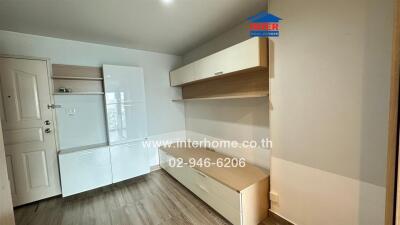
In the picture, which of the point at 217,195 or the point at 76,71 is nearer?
the point at 217,195

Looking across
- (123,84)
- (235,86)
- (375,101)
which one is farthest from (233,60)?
(123,84)

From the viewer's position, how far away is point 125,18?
1.99 metres

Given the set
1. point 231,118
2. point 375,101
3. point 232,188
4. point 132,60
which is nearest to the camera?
point 375,101

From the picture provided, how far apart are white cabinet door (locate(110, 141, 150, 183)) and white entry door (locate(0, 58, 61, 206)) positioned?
80 cm

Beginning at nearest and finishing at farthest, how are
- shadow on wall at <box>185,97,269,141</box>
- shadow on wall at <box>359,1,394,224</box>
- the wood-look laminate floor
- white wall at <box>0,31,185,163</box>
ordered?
shadow on wall at <box>359,1,394,224</box>
the wood-look laminate floor
shadow on wall at <box>185,97,269,141</box>
white wall at <box>0,31,185,163</box>

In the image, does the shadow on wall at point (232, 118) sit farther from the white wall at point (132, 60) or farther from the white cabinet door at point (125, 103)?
the white cabinet door at point (125, 103)

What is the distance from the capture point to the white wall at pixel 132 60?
7.38 feet

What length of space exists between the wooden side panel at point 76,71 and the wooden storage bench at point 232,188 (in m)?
2.08

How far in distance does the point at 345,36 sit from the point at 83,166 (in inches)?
136

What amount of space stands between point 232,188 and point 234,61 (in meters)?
1.44

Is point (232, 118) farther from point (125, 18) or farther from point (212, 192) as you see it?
point (125, 18)

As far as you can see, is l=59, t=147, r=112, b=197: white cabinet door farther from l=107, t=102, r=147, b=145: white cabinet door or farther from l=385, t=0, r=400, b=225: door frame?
l=385, t=0, r=400, b=225: door frame

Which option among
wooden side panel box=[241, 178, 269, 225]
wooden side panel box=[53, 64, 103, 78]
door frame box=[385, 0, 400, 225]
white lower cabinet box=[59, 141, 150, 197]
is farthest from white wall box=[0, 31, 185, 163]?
door frame box=[385, 0, 400, 225]

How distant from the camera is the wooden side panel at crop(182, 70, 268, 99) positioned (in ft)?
6.61
